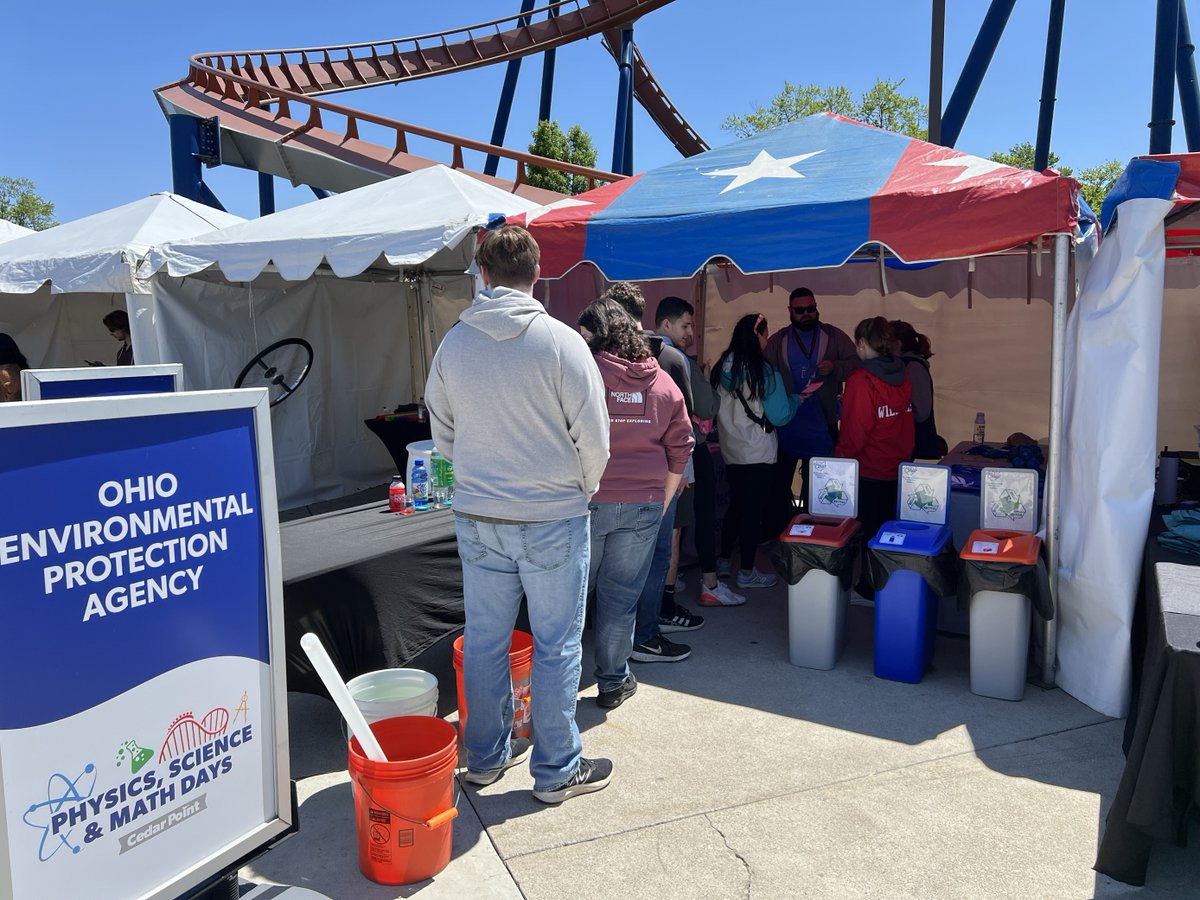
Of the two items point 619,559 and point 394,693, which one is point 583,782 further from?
point 619,559

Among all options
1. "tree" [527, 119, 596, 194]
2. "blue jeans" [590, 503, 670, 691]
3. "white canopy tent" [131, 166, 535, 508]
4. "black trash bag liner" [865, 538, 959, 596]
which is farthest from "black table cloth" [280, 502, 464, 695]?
"tree" [527, 119, 596, 194]

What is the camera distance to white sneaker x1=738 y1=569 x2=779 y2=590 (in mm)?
5461

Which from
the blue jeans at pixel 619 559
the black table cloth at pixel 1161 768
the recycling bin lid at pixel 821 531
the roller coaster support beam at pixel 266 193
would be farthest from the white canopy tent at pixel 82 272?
the roller coaster support beam at pixel 266 193

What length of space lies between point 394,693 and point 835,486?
242 centimetres

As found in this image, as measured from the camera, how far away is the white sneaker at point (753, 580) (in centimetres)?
546

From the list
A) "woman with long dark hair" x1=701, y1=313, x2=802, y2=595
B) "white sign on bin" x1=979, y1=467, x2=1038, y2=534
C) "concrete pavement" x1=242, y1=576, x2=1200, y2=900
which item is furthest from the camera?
"woman with long dark hair" x1=701, y1=313, x2=802, y2=595

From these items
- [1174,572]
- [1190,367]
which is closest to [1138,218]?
[1174,572]

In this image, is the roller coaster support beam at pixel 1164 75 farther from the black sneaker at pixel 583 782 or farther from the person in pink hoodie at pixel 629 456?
the black sneaker at pixel 583 782

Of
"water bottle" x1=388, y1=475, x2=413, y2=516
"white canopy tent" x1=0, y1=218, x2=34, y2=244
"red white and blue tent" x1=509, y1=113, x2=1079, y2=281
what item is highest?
"white canopy tent" x1=0, y1=218, x2=34, y2=244

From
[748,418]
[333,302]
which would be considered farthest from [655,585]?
[333,302]

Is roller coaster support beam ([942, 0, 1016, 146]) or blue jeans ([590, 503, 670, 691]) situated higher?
roller coaster support beam ([942, 0, 1016, 146])

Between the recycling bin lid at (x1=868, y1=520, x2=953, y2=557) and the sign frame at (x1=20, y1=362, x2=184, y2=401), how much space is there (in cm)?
314

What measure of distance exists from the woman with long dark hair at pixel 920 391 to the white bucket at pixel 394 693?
3.73 meters

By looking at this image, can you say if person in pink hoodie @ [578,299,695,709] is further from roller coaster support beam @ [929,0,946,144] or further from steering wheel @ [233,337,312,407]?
roller coaster support beam @ [929,0,946,144]
